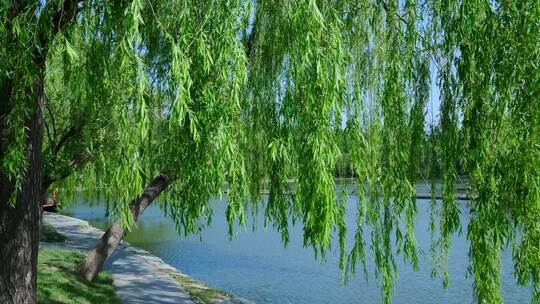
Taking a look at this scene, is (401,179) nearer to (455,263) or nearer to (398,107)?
(398,107)

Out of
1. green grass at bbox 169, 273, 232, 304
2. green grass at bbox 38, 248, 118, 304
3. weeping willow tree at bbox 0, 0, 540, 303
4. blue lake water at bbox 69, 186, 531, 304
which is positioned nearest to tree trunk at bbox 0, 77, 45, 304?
weeping willow tree at bbox 0, 0, 540, 303

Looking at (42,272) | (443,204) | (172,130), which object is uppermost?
(172,130)

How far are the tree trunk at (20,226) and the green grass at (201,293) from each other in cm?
482

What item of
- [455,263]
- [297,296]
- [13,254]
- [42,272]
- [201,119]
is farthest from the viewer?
[455,263]

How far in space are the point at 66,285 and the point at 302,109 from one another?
6158 mm

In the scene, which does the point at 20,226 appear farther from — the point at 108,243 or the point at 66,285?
the point at 108,243

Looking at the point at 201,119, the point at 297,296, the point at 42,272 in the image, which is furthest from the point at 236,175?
the point at 297,296

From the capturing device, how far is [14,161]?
368cm

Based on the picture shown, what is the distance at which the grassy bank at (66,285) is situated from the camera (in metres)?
7.90

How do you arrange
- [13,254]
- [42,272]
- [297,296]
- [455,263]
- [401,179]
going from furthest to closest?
[455,263] → [297,296] → [42,272] → [13,254] → [401,179]

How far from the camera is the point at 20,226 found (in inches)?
185

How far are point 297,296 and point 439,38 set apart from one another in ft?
26.1

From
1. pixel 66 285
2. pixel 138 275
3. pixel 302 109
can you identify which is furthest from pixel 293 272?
pixel 302 109

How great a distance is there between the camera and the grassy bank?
790 centimetres
